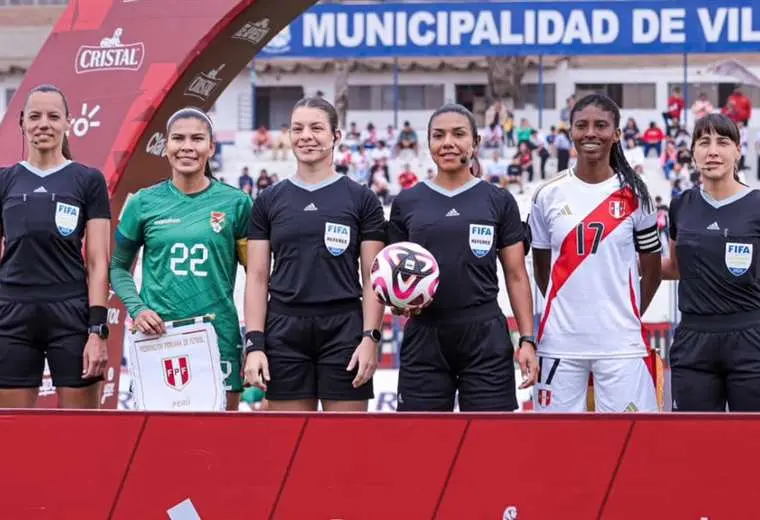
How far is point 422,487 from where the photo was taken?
4.86 metres

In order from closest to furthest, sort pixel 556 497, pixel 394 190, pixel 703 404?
pixel 556 497, pixel 703 404, pixel 394 190

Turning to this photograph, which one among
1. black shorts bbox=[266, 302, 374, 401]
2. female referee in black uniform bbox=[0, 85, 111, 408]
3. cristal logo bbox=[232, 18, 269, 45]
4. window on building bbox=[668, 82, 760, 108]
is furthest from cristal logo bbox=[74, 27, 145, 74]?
window on building bbox=[668, 82, 760, 108]

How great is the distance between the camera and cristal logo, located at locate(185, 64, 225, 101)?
7.80 metres

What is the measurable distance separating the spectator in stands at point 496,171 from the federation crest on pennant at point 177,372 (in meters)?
21.0

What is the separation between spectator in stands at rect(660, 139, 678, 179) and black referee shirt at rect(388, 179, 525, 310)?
21993mm

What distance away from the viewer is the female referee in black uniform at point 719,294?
5.58 meters

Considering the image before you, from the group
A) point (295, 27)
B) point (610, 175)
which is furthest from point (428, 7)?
point (610, 175)

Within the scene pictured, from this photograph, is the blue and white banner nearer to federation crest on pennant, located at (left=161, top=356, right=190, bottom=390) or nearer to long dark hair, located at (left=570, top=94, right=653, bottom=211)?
long dark hair, located at (left=570, top=94, right=653, bottom=211)

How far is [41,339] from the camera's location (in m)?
5.87

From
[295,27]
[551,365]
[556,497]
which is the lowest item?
[556,497]

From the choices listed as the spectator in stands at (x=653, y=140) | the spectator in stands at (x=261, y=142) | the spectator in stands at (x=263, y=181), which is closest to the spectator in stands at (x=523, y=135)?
the spectator in stands at (x=653, y=140)

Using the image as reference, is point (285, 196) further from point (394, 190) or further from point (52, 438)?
point (394, 190)

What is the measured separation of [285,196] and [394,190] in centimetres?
2200

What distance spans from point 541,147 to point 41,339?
889 inches
